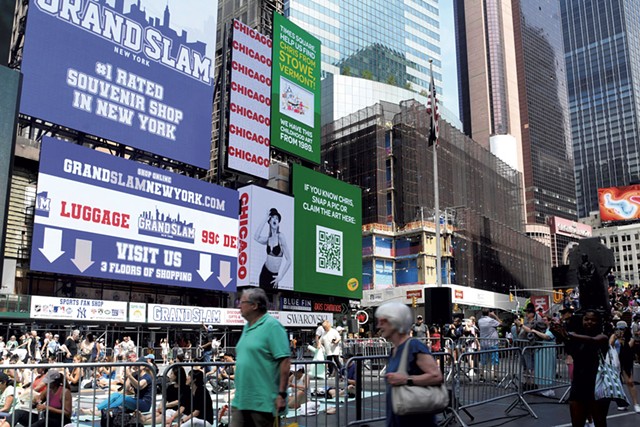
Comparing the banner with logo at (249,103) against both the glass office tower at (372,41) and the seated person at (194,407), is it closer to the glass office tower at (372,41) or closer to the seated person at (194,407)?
the seated person at (194,407)

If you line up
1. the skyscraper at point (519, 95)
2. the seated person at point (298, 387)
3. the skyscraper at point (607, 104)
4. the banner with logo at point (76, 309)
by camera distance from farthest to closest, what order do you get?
the skyscraper at point (607, 104)
the skyscraper at point (519, 95)
the banner with logo at point (76, 309)
the seated person at point (298, 387)

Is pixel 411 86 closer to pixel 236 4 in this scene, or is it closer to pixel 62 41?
pixel 236 4

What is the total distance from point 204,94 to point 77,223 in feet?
37.5

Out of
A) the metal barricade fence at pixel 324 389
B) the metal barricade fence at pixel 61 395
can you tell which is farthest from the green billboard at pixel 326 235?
the metal barricade fence at pixel 61 395

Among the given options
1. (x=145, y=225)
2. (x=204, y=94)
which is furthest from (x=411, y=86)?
(x=145, y=225)

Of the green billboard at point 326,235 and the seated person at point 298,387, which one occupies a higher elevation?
the green billboard at point 326,235

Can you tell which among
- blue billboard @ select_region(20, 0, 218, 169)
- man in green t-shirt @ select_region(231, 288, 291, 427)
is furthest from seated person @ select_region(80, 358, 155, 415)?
blue billboard @ select_region(20, 0, 218, 169)

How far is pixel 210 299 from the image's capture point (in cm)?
3659

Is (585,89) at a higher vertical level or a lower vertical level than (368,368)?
higher

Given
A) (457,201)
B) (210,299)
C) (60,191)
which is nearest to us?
(60,191)

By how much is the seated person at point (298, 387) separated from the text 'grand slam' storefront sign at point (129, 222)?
18.6 m

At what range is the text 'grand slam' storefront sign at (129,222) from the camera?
2527cm

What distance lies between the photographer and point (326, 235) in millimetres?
42062

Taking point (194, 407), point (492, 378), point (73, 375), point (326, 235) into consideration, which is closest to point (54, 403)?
point (73, 375)
